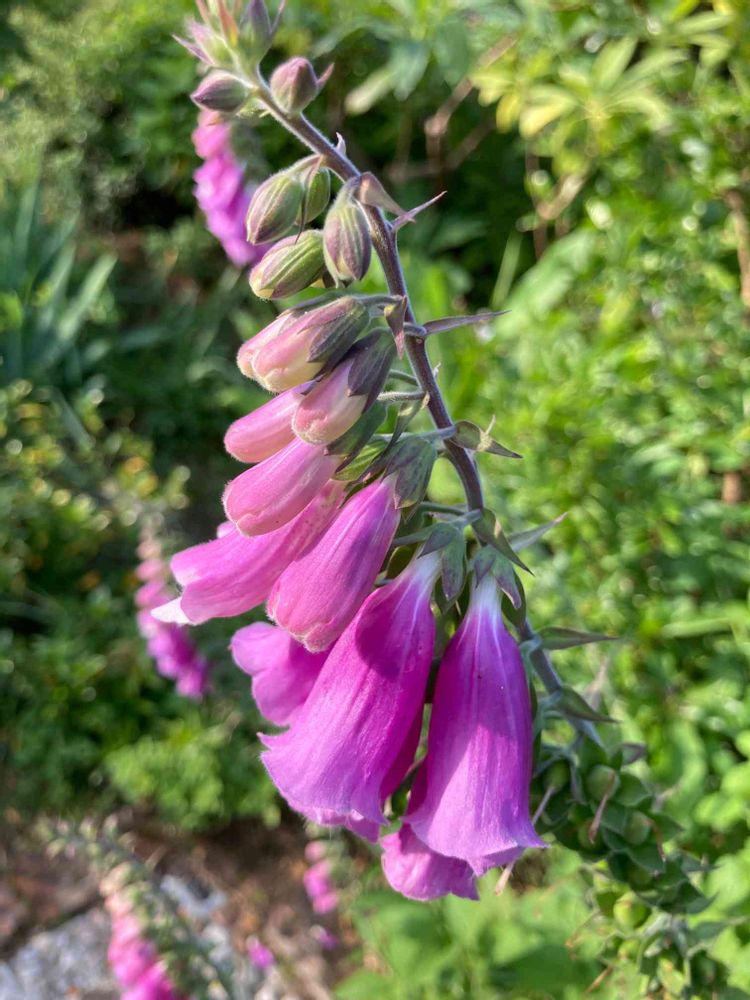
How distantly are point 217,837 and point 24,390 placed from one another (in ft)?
5.96

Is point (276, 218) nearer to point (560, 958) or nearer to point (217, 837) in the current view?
point (560, 958)

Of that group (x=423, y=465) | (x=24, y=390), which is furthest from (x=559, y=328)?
(x=24, y=390)

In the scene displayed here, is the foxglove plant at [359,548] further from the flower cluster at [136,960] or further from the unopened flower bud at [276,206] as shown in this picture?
the flower cluster at [136,960]

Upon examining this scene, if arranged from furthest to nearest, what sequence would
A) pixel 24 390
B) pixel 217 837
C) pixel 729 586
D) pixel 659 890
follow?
pixel 24 390
pixel 217 837
pixel 729 586
pixel 659 890

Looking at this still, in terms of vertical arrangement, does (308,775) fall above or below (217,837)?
above

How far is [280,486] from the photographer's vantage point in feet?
2.29

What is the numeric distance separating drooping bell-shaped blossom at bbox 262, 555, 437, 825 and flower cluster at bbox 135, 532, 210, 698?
1.58 m

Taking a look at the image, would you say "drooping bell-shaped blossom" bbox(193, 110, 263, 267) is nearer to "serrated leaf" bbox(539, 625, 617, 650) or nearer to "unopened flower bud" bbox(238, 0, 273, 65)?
"unopened flower bud" bbox(238, 0, 273, 65)

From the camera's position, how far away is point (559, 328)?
223 cm

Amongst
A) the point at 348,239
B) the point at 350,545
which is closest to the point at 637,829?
the point at 350,545

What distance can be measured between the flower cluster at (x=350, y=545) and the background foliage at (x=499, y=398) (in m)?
0.21

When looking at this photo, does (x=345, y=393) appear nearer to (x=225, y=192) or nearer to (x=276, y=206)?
(x=276, y=206)

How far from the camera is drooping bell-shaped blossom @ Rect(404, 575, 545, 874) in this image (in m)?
0.68

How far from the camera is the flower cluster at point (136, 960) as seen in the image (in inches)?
55.1
